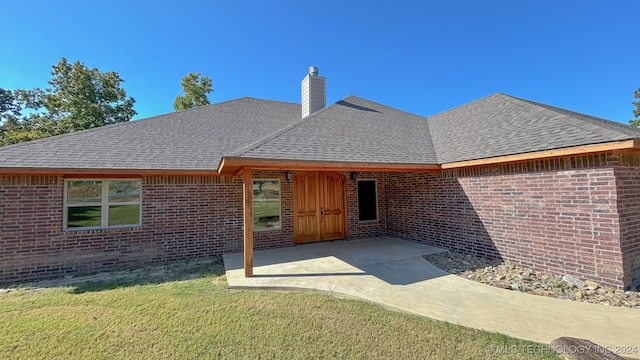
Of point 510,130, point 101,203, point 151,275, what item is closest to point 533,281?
point 510,130

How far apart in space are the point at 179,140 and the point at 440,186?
8.01 m

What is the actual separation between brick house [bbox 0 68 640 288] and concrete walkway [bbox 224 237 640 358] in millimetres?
1046

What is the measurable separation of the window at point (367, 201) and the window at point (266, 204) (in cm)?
308

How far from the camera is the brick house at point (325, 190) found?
487cm

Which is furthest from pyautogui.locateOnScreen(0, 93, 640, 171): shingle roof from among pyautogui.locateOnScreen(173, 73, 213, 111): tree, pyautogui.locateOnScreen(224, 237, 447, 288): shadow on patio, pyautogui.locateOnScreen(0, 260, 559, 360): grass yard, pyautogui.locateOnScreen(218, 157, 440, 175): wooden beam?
pyautogui.locateOnScreen(173, 73, 213, 111): tree

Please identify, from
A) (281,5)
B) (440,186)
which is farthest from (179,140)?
(440,186)

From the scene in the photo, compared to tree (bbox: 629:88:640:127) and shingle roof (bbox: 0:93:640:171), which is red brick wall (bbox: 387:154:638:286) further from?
tree (bbox: 629:88:640:127)

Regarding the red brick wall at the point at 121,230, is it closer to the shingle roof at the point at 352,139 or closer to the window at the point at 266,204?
the window at the point at 266,204

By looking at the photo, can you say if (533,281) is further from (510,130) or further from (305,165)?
(305,165)

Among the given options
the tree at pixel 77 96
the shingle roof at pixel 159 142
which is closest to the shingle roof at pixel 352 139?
the shingle roof at pixel 159 142

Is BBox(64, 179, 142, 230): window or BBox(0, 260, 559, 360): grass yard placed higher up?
BBox(64, 179, 142, 230): window

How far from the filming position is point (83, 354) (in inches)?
119

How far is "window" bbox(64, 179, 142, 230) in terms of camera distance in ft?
21.0

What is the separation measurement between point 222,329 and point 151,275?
11.8 feet
